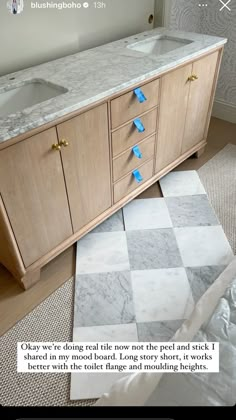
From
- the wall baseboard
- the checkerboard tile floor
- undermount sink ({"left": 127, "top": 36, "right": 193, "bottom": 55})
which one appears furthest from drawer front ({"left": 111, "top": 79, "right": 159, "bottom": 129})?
the wall baseboard

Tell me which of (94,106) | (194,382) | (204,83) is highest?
(94,106)

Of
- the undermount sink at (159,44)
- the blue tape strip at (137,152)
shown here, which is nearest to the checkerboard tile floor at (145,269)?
the blue tape strip at (137,152)

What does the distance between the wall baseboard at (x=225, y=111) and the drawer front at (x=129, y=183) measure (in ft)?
4.10

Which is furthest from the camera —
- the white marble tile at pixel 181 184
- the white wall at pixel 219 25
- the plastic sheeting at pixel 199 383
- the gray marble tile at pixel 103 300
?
the white wall at pixel 219 25

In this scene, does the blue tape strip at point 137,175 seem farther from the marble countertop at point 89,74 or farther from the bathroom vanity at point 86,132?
the marble countertop at point 89,74

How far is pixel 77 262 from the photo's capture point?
1.50m

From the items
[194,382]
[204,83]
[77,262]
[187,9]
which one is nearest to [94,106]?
[77,262]

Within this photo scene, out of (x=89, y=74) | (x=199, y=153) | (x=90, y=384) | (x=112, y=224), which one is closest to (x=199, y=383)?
(x=90, y=384)

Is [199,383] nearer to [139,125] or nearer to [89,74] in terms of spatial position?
[139,125]

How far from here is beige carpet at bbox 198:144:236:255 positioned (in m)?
1.69

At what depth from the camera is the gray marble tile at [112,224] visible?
1.67 meters

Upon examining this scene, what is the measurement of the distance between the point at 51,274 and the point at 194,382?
92 centimetres

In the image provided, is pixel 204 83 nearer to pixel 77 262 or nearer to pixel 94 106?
pixel 94 106

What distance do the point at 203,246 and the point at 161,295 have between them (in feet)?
1.25
